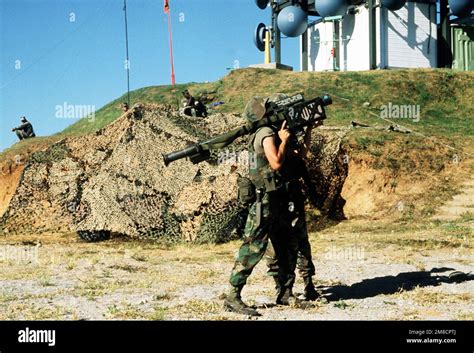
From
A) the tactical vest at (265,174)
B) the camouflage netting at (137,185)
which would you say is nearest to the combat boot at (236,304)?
the tactical vest at (265,174)

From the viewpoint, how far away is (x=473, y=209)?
1429cm

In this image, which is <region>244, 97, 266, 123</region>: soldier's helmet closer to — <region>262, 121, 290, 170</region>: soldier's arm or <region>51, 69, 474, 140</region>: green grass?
<region>262, 121, 290, 170</region>: soldier's arm

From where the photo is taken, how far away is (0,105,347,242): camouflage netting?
12883mm

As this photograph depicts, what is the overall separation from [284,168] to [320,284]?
243 cm

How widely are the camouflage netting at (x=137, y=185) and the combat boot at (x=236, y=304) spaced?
579 cm

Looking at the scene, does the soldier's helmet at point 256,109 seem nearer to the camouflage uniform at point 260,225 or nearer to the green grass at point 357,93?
the camouflage uniform at point 260,225

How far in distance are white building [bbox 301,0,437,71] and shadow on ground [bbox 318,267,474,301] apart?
20999 mm

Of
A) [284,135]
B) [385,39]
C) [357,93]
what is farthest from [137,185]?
[385,39]

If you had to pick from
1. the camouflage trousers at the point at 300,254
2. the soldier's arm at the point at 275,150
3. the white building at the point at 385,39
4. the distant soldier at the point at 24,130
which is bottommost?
the camouflage trousers at the point at 300,254

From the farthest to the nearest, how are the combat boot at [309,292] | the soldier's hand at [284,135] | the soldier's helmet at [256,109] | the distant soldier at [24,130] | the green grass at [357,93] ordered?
1. the distant soldier at [24,130]
2. the green grass at [357,93]
3. the combat boot at [309,292]
4. the soldier's helmet at [256,109]
5. the soldier's hand at [284,135]

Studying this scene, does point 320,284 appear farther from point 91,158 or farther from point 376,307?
point 91,158

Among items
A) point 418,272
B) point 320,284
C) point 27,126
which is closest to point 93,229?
point 320,284

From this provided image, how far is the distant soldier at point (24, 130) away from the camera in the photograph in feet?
84.5

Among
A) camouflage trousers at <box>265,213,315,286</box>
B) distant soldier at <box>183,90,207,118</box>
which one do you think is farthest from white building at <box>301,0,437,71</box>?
camouflage trousers at <box>265,213,315,286</box>
